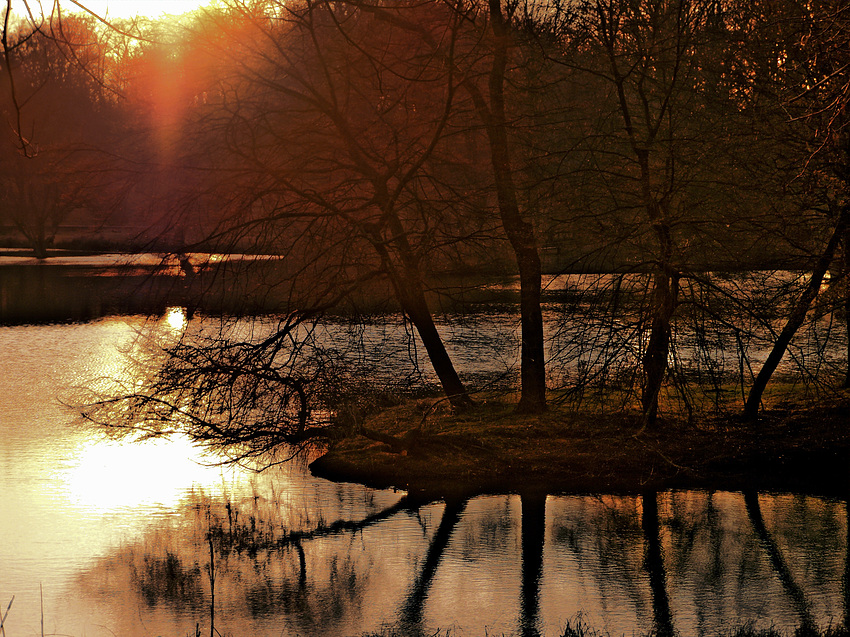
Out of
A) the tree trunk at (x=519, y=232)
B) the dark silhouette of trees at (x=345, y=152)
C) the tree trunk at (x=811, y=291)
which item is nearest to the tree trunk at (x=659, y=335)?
the tree trunk at (x=811, y=291)

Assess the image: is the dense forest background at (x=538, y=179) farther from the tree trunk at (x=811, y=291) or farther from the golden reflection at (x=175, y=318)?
the golden reflection at (x=175, y=318)

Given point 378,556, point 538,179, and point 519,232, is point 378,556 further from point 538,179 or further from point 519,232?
point 538,179

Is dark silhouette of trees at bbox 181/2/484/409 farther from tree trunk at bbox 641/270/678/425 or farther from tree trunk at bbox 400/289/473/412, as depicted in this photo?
tree trunk at bbox 641/270/678/425

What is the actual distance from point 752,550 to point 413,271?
692cm

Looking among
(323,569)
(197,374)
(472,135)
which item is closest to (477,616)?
(323,569)

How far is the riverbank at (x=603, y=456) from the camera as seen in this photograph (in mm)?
13281

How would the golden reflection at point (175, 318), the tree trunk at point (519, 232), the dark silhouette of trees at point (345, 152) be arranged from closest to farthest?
1. the dark silhouette of trees at point (345, 152)
2. the tree trunk at point (519, 232)
3. the golden reflection at point (175, 318)

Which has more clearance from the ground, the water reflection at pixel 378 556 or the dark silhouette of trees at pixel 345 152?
the dark silhouette of trees at pixel 345 152

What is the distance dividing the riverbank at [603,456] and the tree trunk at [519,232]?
0.71 meters

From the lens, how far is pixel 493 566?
33.3ft

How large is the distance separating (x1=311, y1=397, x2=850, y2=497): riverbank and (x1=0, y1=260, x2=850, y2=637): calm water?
534 millimetres

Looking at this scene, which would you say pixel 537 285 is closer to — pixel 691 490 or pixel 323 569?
pixel 691 490

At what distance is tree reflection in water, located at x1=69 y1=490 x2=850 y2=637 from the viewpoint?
8.62m

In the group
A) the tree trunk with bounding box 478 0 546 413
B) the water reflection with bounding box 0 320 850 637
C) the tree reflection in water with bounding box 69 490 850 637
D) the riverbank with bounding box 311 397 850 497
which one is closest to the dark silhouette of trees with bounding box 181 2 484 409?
the tree trunk with bounding box 478 0 546 413
